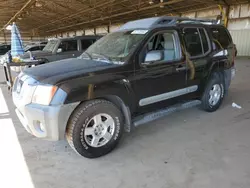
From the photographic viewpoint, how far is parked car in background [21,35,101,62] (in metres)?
8.57

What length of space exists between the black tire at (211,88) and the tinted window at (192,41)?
71 centimetres

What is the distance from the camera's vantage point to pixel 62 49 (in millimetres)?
8883

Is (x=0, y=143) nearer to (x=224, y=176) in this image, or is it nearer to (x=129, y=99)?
(x=129, y=99)

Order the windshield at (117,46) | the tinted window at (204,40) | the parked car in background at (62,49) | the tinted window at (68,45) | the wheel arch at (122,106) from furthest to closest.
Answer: the tinted window at (68,45)
the parked car in background at (62,49)
the tinted window at (204,40)
the windshield at (117,46)
the wheel arch at (122,106)

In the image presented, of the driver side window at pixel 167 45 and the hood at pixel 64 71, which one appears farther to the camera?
the driver side window at pixel 167 45

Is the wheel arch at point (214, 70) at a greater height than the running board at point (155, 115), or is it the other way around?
the wheel arch at point (214, 70)

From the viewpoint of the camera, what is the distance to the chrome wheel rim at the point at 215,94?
4421 mm

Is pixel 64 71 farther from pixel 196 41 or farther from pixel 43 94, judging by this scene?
pixel 196 41

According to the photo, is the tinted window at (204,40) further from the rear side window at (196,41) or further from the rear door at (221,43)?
the rear door at (221,43)

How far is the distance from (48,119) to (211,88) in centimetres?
331

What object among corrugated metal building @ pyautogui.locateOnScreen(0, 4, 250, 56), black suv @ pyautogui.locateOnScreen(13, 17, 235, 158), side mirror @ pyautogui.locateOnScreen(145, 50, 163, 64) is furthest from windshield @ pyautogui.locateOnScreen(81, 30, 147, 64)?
corrugated metal building @ pyautogui.locateOnScreen(0, 4, 250, 56)

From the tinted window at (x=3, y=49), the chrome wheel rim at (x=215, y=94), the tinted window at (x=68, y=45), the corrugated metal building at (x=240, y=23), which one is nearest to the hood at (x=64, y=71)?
the chrome wheel rim at (x=215, y=94)

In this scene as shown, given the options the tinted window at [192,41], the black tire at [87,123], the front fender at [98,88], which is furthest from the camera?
the tinted window at [192,41]

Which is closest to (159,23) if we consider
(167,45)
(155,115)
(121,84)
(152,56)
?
(167,45)
